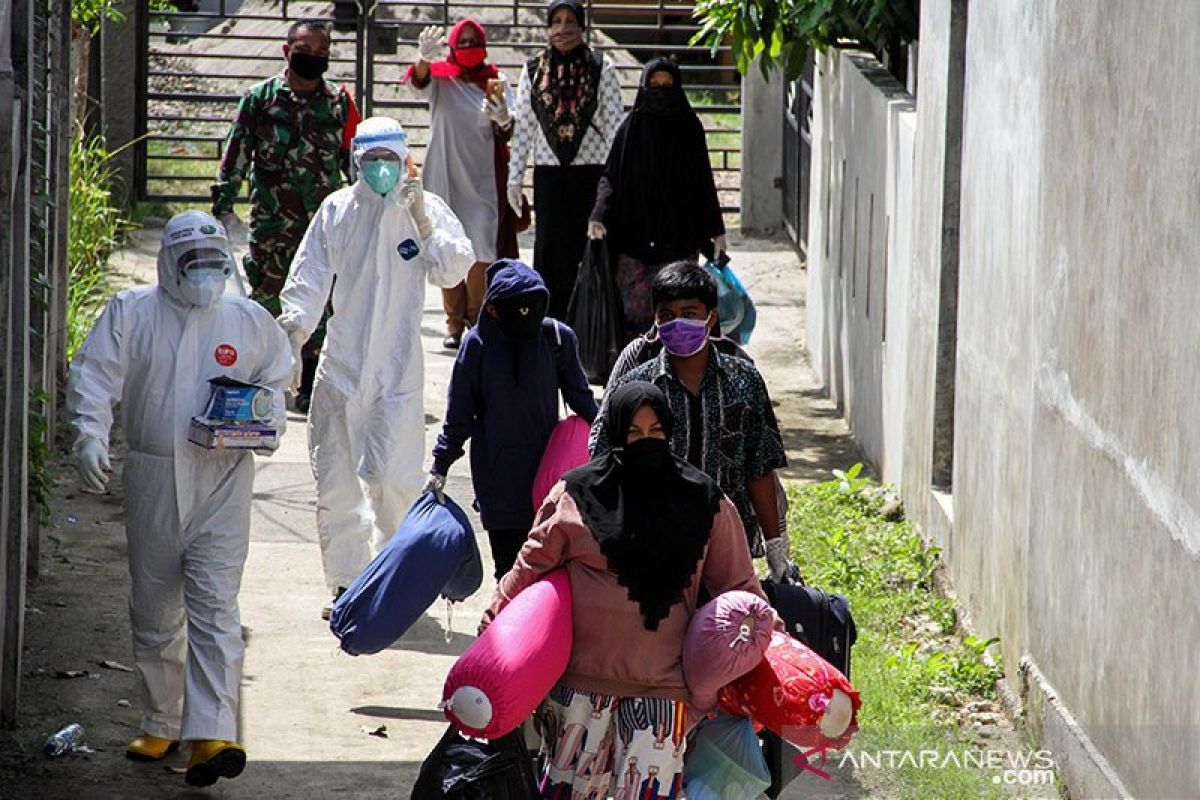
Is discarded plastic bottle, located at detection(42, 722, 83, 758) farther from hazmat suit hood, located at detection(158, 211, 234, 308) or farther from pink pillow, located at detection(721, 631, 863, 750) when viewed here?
pink pillow, located at detection(721, 631, 863, 750)

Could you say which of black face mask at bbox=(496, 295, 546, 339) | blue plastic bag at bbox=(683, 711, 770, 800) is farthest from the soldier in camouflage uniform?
blue plastic bag at bbox=(683, 711, 770, 800)

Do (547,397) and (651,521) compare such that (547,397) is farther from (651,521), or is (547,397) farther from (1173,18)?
(1173,18)

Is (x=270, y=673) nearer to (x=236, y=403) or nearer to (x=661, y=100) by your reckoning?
(x=236, y=403)

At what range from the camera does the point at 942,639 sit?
329 inches

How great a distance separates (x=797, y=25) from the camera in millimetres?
12055

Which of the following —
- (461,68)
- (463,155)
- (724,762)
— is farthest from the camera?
(463,155)

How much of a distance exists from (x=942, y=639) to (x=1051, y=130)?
2302 millimetres

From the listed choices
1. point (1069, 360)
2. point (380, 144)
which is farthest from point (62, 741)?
point (1069, 360)

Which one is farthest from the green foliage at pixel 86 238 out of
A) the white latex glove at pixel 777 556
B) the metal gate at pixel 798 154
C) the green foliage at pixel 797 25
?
the white latex glove at pixel 777 556

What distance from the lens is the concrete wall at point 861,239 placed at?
34.4 feet

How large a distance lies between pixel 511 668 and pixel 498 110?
813 cm

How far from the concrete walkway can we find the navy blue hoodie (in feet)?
2.02

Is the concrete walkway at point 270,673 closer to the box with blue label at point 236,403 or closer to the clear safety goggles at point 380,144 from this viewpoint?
the box with blue label at point 236,403

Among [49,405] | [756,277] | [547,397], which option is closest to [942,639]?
[547,397]
